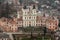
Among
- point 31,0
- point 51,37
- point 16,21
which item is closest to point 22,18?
point 16,21

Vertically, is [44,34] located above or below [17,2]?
below

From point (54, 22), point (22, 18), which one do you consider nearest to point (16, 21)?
point (22, 18)

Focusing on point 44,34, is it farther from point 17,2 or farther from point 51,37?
point 17,2

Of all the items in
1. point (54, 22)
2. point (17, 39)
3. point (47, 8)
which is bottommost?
point (17, 39)

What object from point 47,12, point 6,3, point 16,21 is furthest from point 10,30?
point 47,12

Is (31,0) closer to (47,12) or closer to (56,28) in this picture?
(47,12)

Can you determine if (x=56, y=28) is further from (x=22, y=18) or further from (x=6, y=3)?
(x=6, y=3)

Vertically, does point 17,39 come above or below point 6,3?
below
